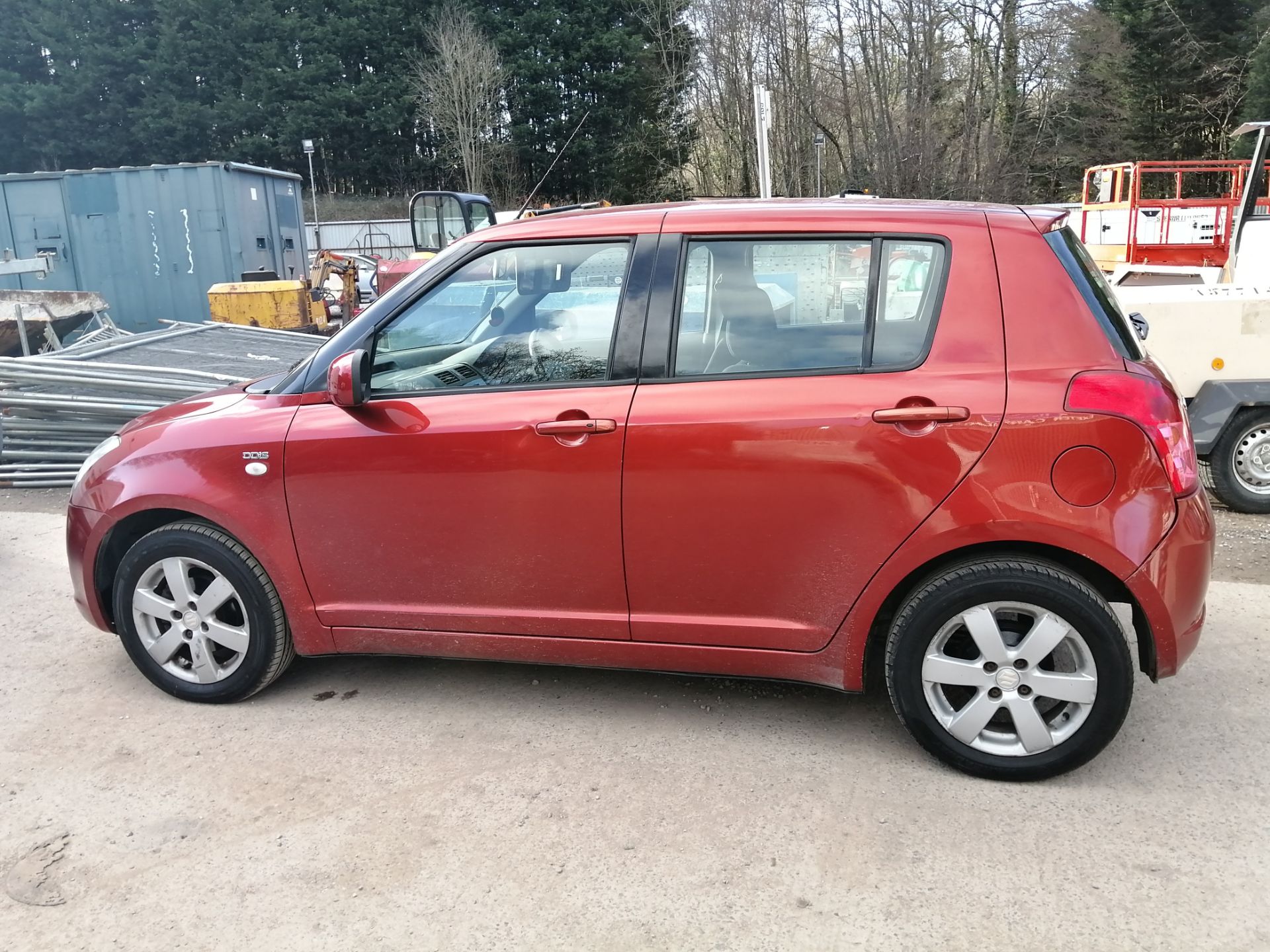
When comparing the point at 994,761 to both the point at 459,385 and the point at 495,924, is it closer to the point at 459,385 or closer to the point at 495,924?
the point at 495,924

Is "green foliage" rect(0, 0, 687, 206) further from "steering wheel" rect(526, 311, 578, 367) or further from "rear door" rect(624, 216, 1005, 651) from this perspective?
"rear door" rect(624, 216, 1005, 651)

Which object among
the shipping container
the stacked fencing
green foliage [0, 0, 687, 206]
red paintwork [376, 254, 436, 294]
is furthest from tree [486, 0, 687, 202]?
the stacked fencing

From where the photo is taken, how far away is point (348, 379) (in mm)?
3357

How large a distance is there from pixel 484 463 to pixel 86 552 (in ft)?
5.76

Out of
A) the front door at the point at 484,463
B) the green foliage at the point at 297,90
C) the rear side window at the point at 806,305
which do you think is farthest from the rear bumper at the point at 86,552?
the green foliage at the point at 297,90

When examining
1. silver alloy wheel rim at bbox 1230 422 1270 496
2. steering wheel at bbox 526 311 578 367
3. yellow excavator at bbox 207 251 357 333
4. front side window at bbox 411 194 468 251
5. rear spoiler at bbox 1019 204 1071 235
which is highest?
front side window at bbox 411 194 468 251

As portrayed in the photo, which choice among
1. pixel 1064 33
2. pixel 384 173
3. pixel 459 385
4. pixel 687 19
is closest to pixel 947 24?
pixel 1064 33

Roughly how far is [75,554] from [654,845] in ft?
8.53

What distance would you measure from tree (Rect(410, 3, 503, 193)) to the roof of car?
39.1 metres

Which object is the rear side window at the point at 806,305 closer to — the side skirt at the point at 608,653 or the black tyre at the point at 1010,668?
the black tyre at the point at 1010,668

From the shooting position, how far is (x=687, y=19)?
122ft

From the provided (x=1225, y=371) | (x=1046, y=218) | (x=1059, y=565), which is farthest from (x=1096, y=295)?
(x=1225, y=371)

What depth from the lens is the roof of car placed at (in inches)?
126

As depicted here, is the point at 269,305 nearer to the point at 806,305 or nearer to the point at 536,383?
the point at 536,383
